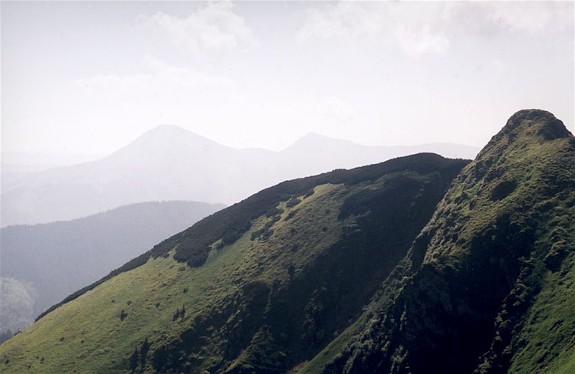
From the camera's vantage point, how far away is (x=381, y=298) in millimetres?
78500

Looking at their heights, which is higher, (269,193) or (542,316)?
(269,193)

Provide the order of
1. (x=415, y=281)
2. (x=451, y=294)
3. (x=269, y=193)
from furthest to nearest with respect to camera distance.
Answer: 1. (x=269, y=193)
2. (x=415, y=281)
3. (x=451, y=294)

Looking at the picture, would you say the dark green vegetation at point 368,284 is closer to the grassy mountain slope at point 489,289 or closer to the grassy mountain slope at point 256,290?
the grassy mountain slope at point 489,289

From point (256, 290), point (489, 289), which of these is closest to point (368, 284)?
point (256, 290)

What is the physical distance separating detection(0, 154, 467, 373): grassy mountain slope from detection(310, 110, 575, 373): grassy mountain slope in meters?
9.69

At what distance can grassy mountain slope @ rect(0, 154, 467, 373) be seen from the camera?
84188mm

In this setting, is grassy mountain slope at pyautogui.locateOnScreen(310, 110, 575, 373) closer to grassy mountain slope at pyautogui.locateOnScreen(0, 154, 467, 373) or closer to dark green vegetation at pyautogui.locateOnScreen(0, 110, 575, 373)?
dark green vegetation at pyautogui.locateOnScreen(0, 110, 575, 373)

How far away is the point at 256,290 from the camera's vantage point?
92062mm

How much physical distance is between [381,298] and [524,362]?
95.8ft

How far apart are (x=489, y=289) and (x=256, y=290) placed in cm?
4574

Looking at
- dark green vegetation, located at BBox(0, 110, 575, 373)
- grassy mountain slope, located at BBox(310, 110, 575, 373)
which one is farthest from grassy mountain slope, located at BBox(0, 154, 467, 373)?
grassy mountain slope, located at BBox(310, 110, 575, 373)

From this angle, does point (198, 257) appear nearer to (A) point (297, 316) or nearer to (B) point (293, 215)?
(B) point (293, 215)

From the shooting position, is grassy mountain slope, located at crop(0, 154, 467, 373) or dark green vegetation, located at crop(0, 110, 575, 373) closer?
dark green vegetation, located at crop(0, 110, 575, 373)

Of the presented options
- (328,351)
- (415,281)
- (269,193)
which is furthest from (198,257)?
(415,281)
